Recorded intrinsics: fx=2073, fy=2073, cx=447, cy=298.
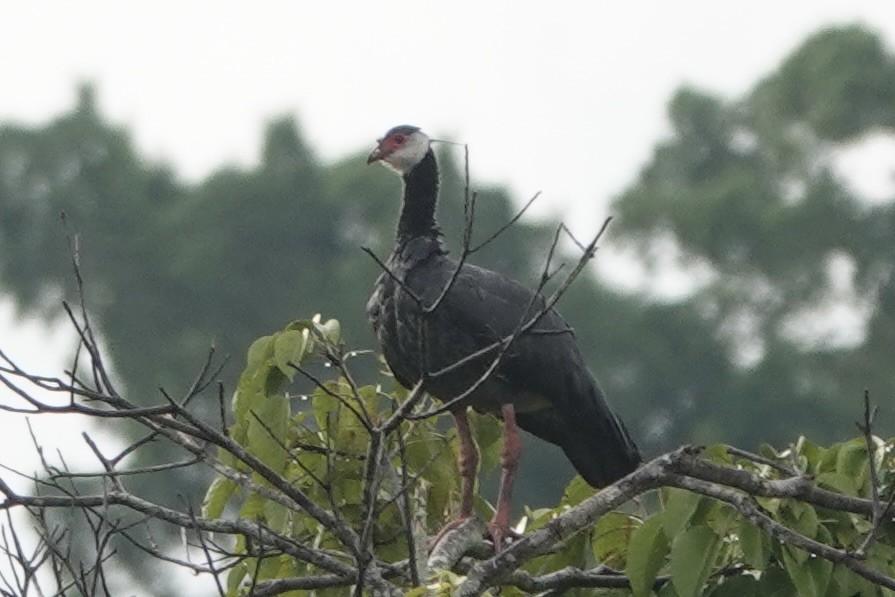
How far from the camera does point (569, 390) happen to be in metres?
6.52

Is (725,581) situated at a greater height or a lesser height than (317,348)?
lesser

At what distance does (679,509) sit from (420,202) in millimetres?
2637

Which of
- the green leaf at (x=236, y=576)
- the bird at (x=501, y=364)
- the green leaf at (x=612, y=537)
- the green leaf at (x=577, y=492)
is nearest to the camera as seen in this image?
the green leaf at (x=236, y=576)

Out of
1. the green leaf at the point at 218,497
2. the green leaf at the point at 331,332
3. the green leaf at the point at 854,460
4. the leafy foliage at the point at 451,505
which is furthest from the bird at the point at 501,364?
the green leaf at the point at 854,460

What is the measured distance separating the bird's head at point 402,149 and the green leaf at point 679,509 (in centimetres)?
286

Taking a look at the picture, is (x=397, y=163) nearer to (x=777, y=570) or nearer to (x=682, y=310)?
(x=777, y=570)

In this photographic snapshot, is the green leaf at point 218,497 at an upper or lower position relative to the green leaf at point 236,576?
upper

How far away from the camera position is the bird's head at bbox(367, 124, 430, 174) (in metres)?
7.30

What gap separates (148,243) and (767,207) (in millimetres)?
10233

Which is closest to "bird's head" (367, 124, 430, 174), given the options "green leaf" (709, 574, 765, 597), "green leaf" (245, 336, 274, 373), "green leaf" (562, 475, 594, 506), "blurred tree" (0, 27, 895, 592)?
"green leaf" (562, 475, 594, 506)

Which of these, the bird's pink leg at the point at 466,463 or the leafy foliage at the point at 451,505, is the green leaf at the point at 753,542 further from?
the bird's pink leg at the point at 466,463

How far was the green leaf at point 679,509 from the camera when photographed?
4.62 meters

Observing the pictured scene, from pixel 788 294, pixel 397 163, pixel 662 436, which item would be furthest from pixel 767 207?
pixel 397 163

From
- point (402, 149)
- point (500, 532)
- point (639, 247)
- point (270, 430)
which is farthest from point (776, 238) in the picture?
point (270, 430)
